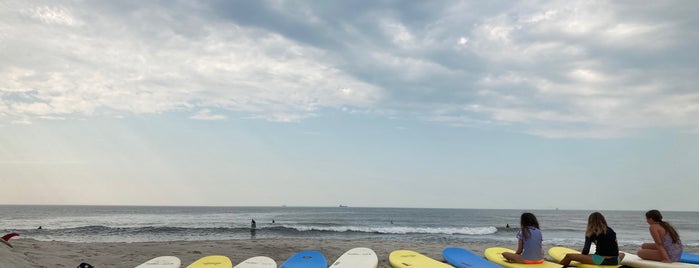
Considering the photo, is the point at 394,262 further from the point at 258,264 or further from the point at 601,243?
the point at 601,243

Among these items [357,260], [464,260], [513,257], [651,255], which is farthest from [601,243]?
[357,260]

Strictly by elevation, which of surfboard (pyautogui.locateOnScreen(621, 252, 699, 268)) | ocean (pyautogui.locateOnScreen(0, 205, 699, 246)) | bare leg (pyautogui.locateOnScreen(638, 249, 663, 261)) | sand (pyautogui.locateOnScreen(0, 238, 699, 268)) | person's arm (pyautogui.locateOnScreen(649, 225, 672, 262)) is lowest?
ocean (pyautogui.locateOnScreen(0, 205, 699, 246))

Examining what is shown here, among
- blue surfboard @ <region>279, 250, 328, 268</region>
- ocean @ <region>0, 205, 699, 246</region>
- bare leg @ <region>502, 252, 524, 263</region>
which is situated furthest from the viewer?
ocean @ <region>0, 205, 699, 246</region>

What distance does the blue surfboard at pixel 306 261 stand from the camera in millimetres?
7655

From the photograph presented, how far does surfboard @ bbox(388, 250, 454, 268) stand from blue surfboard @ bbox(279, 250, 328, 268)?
132 cm

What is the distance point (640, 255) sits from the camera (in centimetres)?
725

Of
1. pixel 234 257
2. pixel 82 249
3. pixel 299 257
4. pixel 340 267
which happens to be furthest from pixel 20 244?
pixel 340 267

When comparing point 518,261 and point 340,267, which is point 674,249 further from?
point 340,267

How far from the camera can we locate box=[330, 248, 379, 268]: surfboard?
7609mm

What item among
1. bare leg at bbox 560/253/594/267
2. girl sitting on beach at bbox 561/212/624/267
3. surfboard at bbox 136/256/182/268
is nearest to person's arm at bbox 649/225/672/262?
girl sitting on beach at bbox 561/212/624/267

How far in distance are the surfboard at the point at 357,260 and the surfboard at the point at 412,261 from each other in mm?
395

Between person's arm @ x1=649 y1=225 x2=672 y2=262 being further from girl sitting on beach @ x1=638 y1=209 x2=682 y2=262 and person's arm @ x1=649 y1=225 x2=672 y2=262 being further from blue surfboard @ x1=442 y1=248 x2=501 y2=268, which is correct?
blue surfboard @ x1=442 y1=248 x2=501 y2=268

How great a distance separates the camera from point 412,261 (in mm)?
7949

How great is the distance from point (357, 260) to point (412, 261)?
1.02 metres
